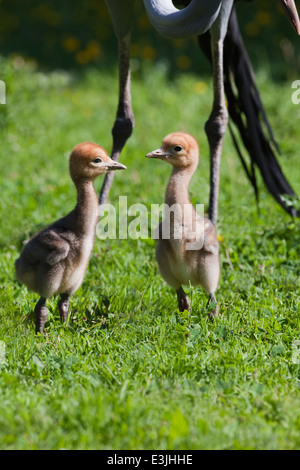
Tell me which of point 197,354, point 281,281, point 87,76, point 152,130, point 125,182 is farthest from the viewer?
point 87,76

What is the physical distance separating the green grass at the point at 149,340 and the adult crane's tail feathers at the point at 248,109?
0.23 meters

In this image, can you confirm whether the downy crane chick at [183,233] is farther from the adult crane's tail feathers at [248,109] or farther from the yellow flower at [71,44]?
the yellow flower at [71,44]

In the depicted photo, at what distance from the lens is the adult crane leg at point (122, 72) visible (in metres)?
3.78

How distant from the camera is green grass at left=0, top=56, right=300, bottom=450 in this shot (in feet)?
7.71

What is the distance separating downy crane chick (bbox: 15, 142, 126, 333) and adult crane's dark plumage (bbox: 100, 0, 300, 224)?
2.05ft

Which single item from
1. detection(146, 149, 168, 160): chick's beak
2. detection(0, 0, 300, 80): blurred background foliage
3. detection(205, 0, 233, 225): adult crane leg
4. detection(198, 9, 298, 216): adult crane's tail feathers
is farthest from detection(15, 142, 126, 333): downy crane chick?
detection(0, 0, 300, 80): blurred background foliage

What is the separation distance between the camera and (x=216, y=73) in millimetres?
3670

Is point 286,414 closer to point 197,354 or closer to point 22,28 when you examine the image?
point 197,354

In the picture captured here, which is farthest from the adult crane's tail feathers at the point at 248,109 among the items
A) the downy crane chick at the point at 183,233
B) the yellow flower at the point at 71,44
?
→ the yellow flower at the point at 71,44

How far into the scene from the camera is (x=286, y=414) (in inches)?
96.2
